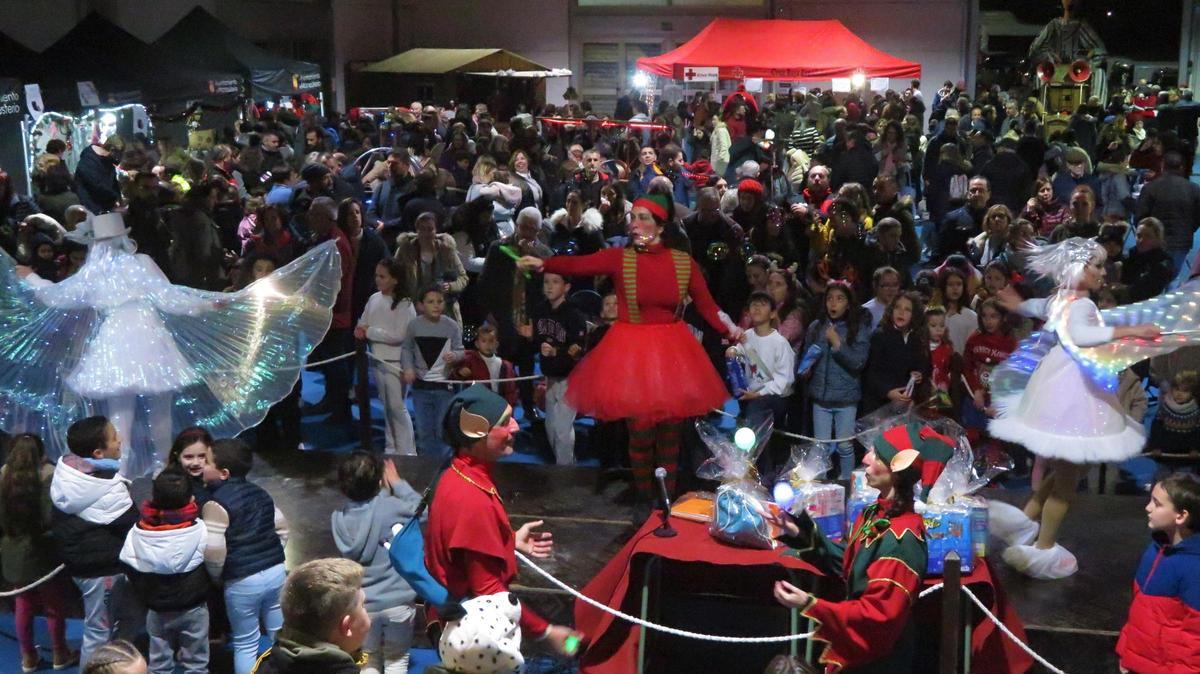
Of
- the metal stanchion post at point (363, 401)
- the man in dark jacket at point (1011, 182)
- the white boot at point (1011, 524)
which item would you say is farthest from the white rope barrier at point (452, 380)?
the man in dark jacket at point (1011, 182)

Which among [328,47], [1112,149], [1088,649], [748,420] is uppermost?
[328,47]

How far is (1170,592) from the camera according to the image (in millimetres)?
4891

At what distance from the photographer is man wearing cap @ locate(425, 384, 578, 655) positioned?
450 centimetres

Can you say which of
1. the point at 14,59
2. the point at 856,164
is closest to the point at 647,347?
the point at 856,164

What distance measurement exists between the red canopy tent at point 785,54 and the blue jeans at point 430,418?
26.0 ft

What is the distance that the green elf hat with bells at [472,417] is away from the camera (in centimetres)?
459

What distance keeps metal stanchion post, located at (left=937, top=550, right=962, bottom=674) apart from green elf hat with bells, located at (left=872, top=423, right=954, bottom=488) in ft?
1.04

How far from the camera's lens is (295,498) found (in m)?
7.73

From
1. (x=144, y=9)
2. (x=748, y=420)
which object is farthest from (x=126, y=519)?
(x=144, y=9)

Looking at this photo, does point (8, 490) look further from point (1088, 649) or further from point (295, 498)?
point (1088, 649)

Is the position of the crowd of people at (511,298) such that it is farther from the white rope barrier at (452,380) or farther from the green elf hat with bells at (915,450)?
the green elf hat with bells at (915,450)

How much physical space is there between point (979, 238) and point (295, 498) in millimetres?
5911

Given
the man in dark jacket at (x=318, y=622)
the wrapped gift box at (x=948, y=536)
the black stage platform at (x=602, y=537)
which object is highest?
the man in dark jacket at (x=318, y=622)

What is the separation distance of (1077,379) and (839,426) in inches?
84.7
